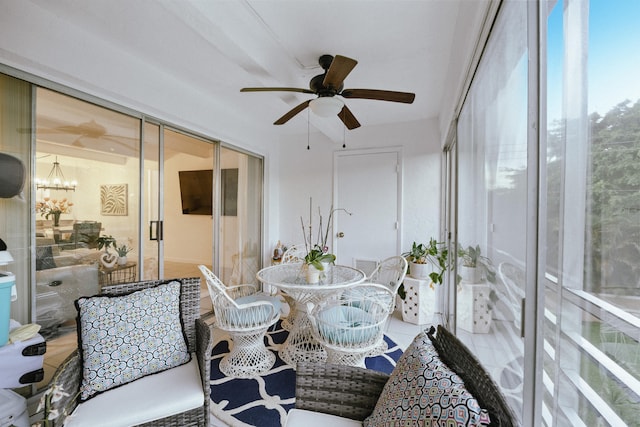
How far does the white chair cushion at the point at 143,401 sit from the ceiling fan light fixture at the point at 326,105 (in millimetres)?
1884

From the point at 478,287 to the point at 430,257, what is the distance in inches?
80.6

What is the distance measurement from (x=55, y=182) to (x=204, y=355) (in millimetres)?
1705

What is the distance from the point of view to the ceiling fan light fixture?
1948 mm

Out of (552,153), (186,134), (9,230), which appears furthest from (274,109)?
(552,153)

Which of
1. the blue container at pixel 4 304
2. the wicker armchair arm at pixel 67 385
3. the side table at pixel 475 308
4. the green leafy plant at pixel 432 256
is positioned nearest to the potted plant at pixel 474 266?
the side table at pixel 475 308

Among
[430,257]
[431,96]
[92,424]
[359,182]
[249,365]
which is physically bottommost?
[249,365]

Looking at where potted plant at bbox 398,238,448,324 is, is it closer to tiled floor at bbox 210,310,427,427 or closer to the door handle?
tiled floor at bbox 210,310,427,427

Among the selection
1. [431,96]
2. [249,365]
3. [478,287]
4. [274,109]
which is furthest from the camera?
[274,109]

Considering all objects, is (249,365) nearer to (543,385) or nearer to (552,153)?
(543,385)

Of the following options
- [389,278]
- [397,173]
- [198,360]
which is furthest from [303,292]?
[397,173]

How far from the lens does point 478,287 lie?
61.9 inches

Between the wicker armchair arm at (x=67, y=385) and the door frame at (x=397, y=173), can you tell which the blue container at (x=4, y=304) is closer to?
the wicker armchair arm at (x=67, y=385)

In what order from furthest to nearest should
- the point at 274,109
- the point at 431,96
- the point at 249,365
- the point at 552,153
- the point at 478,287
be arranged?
1. the point at 274,109
2. the point at 431,96
3. the point at 249,365
4. the point at 478,287
5. the point at 552,153

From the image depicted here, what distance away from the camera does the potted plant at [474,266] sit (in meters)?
1.38
